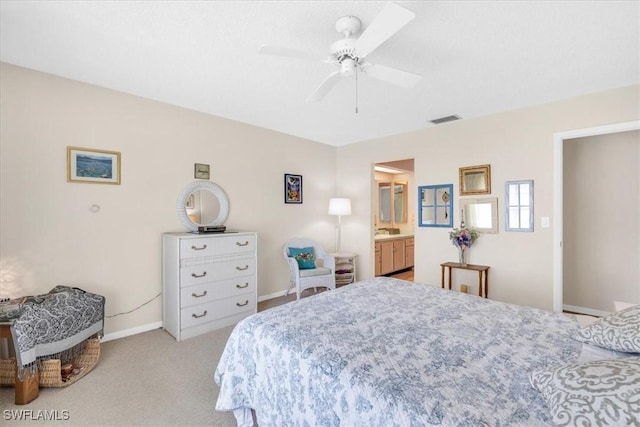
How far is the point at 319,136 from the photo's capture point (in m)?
4.59

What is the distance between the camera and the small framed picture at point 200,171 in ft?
11.3

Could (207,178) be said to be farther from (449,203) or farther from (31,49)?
(449,203)

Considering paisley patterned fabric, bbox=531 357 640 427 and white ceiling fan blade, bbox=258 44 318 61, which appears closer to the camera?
paisley patterned fabric, bbox=531 357 640 427

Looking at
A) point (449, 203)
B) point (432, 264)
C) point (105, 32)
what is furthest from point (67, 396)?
point (449, 203)

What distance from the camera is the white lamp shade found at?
15.3 ft

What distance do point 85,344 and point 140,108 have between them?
2.29m

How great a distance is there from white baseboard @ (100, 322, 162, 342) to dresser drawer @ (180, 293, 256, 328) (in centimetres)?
52

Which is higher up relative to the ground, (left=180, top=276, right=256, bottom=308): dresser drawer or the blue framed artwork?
the blue framed artwork

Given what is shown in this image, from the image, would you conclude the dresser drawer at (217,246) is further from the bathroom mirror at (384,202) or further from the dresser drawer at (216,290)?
the bathroom mirror at (384,202)

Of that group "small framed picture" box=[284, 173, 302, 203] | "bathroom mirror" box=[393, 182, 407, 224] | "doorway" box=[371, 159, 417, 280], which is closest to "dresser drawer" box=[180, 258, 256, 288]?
"small framed picture" box=[284, 173, 302, 203]

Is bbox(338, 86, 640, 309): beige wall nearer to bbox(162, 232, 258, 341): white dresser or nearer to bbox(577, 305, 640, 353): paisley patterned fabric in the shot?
bbox(577, 305, 640, 353): paisley patterned fabric

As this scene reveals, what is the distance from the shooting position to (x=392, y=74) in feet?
6.32

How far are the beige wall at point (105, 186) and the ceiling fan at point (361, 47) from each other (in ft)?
6.70

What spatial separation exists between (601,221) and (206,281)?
184 inches
